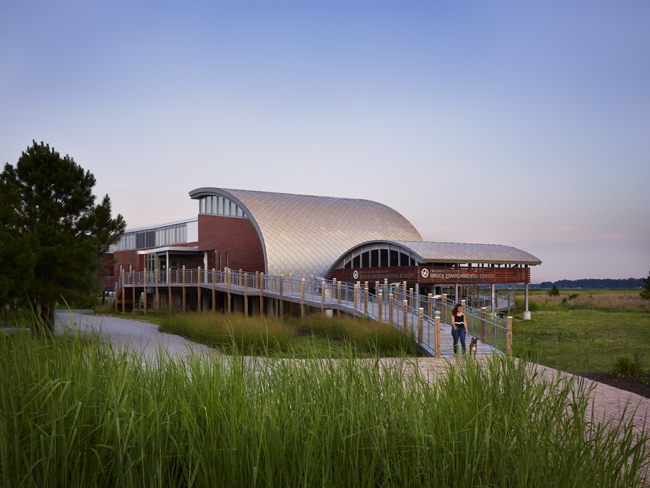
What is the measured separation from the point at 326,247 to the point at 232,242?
656 centimetres

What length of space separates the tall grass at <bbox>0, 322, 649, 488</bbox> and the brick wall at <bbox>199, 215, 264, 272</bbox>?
104ft

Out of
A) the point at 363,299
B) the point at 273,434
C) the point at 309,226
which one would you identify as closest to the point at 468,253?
the point at 309,226

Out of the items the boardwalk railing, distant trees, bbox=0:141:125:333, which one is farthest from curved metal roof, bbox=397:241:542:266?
distant trees, bbox=0:141:125:333

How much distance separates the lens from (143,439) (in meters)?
3.57

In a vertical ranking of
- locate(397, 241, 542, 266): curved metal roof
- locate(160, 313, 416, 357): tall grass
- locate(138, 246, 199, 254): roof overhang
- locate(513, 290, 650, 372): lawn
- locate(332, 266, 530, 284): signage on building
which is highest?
→ locate(138, 246, 199, 254): roof overhang

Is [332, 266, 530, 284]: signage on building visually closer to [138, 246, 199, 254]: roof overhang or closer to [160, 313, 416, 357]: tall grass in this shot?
[160, 313, 416, 357]: tall grass

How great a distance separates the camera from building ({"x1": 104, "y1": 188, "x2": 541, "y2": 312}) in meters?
31.1

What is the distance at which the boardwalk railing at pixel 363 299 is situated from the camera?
15.0m

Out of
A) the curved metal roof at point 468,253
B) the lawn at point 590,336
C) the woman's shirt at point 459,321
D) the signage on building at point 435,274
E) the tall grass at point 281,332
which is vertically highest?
the curved metal roof at point 468,253

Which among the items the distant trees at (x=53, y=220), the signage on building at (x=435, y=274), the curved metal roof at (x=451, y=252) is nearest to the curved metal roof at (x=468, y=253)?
the curved metal roof at (x=451, y=252)

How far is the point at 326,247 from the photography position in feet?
122

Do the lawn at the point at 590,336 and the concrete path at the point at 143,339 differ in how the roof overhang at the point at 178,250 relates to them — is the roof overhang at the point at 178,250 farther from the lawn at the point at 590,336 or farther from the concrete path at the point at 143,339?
the lawn at the point at 590,336

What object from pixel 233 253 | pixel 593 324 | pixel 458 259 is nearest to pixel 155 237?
pixel 233 253

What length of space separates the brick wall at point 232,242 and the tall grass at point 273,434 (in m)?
31.7
